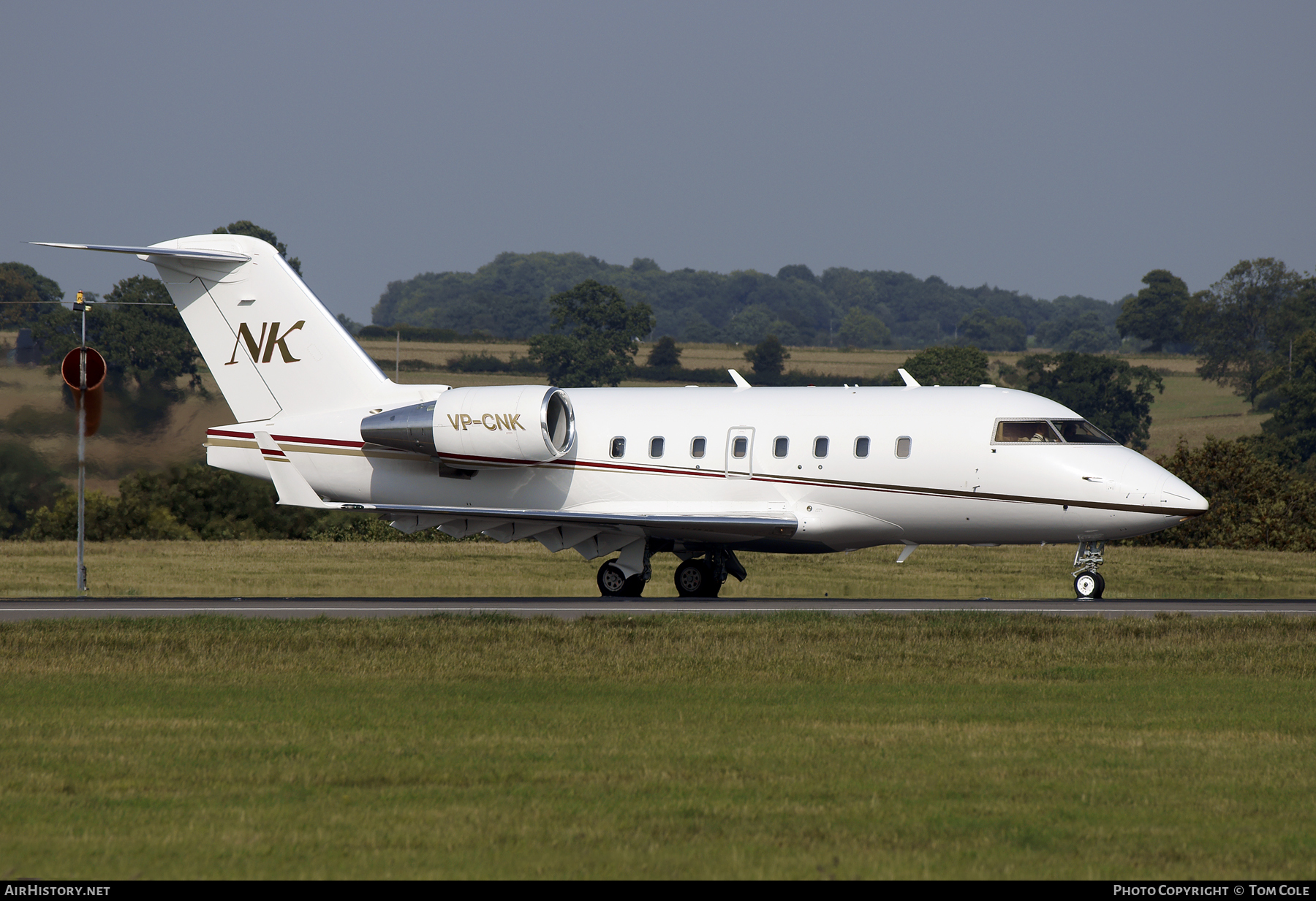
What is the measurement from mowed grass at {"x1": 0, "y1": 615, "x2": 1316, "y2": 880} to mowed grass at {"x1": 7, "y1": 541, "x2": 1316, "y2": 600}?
43.8 feet

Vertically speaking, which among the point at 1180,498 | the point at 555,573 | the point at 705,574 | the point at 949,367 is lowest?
the point at 555,573

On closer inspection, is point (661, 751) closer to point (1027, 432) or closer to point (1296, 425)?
point (1027, 432)

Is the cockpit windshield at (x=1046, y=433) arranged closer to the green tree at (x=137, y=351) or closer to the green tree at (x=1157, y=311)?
the green tree at (x=137, y=351)

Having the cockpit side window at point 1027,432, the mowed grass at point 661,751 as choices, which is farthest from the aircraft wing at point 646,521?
the mowed grass at point 661,751

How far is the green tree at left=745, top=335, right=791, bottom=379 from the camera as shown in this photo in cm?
11448

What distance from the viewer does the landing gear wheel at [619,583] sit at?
2736cm

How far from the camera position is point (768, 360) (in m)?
116

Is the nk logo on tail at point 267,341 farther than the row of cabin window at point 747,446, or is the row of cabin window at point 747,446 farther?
the nk logo on tail at point 267,341

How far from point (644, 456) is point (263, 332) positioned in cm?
791

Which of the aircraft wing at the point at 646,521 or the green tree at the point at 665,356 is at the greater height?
the green tree at the point at 665,356

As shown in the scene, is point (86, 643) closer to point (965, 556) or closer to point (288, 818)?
point (288, 818)

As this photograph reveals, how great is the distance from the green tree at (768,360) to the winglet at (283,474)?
86.8m

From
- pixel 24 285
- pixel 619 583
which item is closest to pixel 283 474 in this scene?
pixel 619 583

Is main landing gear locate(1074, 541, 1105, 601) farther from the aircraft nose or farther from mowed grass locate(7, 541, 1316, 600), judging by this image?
mowed grass locate(7, 541, 1316, 600)
